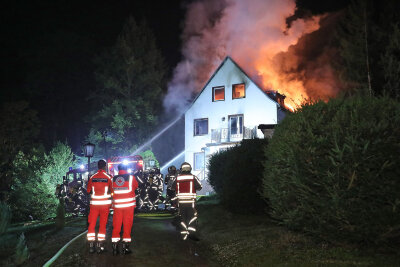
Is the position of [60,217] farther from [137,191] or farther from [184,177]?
[184,177]

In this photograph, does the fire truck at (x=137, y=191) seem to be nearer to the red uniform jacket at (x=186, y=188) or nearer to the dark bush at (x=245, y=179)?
the dark bush at (x=245, y=179)

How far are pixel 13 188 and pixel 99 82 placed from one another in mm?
23913

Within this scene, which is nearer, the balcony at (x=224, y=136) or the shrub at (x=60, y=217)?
the shrub at (x=60, y=217)

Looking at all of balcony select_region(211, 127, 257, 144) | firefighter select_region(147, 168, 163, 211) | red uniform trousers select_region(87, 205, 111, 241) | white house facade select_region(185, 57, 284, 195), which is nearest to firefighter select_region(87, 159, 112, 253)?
red uniform trousers select_region(87, 205, 111, 241)

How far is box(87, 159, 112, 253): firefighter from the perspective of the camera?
9.42 metres

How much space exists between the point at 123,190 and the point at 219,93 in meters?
27.1

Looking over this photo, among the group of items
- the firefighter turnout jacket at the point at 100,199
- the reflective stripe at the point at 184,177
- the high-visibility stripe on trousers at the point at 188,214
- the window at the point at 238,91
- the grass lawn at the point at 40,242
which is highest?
the window at the point at 238,91

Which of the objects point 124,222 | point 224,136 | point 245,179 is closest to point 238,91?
point 224,136

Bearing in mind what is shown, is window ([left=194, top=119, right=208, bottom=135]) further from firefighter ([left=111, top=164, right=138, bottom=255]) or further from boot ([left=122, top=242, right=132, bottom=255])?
boot ([left=122, top=242, right=132, bottom=255])

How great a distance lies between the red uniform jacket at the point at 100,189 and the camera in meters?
9.66

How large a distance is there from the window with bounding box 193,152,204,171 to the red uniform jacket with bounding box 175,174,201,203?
81.5ft

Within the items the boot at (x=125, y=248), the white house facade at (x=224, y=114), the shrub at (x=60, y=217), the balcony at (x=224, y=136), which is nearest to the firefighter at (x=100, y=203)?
the boot at (x=125, y=248)

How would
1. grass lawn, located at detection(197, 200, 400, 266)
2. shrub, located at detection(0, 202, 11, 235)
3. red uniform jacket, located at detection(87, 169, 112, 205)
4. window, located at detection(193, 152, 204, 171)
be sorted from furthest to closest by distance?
window, located at detection(193, 152, 204, 171), shrub, located at detection(0, 202, 11, 235), red uniform jacket, located at detection(87, 169, 112, 205), grass lawn, located at detection(197, 200, 400, 266)

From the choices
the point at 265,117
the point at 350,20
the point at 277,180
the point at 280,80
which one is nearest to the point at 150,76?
the point at 280,80
